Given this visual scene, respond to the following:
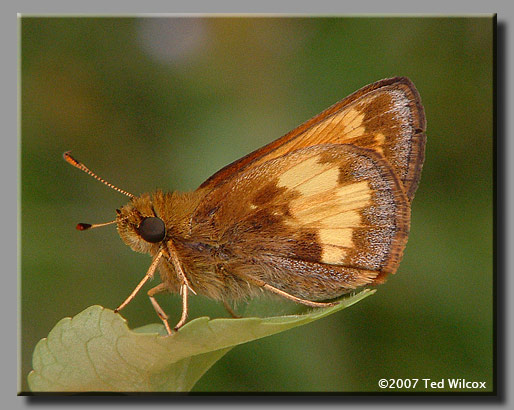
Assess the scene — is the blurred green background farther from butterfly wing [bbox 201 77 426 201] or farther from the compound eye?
the compound eye

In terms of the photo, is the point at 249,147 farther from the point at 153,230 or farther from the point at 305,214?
the point at 153,230

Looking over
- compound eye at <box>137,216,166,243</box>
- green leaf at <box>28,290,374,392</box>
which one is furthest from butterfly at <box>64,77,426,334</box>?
green leaf at <box>28,290,374,392</box>

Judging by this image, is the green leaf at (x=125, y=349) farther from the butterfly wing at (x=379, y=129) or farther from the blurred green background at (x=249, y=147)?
the blurred green background at (x=249, y=147)

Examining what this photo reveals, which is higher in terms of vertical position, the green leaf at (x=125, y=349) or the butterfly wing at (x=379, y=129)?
the butterfly wing at (x=379, y=129)

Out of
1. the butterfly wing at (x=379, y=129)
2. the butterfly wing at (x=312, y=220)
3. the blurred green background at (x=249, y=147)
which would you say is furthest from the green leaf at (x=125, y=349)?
the blurred green background at (x=249, y=147)

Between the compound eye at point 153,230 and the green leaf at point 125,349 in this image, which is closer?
the green leaf at point 125,349

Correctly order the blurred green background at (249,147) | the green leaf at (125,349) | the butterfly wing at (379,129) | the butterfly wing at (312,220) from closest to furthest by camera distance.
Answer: the green leaf at (125,349)
the butterfly wing at (312,220)
the butterfly wing at (379,129)
the blurred green background at (249,147)

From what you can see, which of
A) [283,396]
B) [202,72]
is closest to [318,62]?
[202,72]
